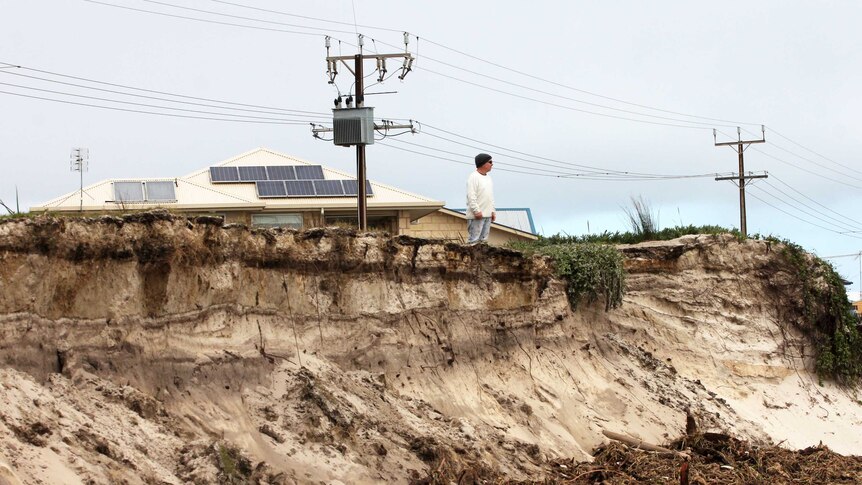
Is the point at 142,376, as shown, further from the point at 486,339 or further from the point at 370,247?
the point at 486,339

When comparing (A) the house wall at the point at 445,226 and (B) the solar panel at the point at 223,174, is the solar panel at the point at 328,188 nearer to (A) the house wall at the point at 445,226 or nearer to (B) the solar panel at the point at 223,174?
Answer: (B) the solar panel at the point at 223,174

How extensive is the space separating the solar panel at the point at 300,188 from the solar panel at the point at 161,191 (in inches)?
112

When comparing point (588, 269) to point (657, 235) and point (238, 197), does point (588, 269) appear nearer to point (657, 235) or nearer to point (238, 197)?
point (657, 235)

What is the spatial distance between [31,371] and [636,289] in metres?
14.0

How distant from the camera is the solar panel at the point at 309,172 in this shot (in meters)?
33.2

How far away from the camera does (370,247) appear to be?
1630cm

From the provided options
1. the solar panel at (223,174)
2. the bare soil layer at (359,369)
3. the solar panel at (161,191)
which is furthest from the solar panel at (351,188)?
the bare soil layer at (359,369)

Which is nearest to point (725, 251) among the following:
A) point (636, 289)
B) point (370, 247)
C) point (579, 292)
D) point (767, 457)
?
point (636, 289)

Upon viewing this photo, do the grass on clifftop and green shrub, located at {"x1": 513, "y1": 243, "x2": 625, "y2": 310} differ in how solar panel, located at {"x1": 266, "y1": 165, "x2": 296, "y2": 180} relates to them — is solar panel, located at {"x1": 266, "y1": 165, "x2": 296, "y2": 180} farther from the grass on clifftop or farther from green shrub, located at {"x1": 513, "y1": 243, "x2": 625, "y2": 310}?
green shrub, located at {"x1": 513, "y1": 243, "x2": 625, "y2": 310}

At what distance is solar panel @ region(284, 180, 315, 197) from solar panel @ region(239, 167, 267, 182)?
86 cm

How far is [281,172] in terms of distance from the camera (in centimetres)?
3303

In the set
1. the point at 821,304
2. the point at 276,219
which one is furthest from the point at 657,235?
the point at 276,219

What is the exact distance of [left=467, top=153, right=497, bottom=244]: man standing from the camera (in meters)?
18.4

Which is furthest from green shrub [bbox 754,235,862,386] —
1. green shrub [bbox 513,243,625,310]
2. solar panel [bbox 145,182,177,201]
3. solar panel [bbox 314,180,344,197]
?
solar panel [bbox 145,182,177,201]
